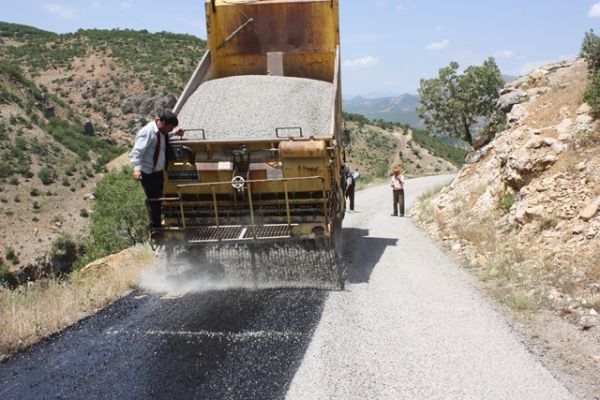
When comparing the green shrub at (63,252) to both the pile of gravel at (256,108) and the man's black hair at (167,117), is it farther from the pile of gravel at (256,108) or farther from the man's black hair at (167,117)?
the man's black hair at (167,117)

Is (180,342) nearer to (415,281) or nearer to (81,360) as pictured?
(81,360)

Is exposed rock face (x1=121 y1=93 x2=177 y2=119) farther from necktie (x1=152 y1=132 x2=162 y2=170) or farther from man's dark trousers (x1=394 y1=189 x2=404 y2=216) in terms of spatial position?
necktie (x1=152 y1=132 x2=162 y2=170)

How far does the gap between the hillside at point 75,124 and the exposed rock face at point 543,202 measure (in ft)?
78.4

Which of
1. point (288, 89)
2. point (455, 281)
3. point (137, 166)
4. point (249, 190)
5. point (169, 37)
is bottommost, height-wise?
point (455, 281)

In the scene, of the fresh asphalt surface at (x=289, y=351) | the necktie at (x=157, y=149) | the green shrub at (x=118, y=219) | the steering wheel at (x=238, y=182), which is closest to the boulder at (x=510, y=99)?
the fresh asphalt surface at (x=289, y=351)

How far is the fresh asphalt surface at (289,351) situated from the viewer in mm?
Result: 3811

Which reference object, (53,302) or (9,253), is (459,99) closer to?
(53,302)

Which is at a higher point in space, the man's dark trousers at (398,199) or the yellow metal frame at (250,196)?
the yellow metal frame at (250,196)

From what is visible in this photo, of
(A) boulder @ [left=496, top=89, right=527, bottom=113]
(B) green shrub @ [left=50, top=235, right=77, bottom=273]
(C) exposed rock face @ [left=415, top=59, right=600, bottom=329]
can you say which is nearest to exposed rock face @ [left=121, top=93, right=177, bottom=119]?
(B) green shrub @ [left=50, top=235, right=77, bottom=273]

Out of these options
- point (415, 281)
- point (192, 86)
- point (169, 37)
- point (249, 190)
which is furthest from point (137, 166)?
point (169, 37)

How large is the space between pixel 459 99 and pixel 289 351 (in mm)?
21925

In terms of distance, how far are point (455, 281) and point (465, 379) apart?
3003mm

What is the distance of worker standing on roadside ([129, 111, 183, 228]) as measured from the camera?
5.68 metres

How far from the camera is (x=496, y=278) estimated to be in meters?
6.80
